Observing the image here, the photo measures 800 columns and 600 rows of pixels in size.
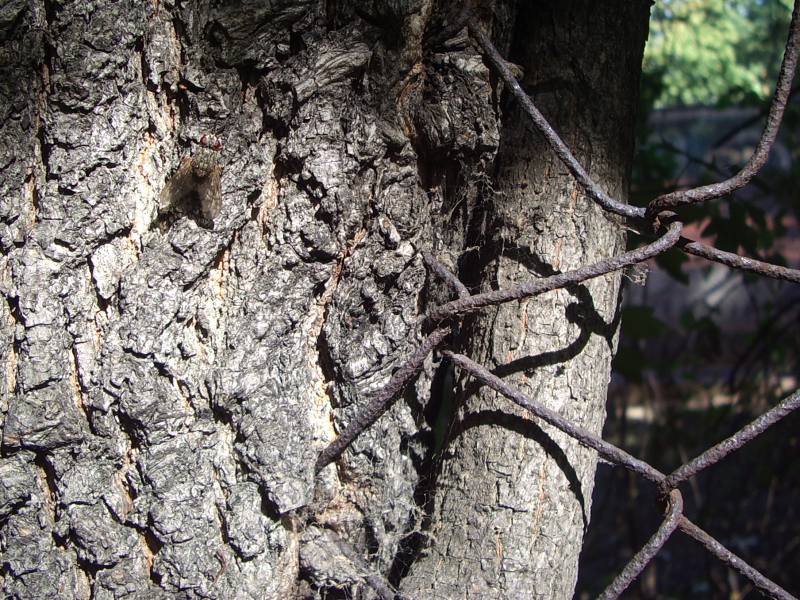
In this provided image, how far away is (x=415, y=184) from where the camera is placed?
931mm

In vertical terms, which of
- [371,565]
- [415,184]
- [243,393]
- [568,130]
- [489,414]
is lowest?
[371,565]

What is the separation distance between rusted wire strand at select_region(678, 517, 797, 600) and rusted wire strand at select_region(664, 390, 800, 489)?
7 cm

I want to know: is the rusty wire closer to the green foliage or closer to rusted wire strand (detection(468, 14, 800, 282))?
rusted wire strand (detection(468, 14, 800, 282))

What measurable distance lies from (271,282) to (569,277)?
36 centimetres

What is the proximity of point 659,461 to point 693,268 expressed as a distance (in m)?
6.66

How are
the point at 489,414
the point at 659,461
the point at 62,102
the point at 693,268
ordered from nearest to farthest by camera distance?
the point at 62,102 < the point at 489,414 < the point at 659,461 < the point at 693,268

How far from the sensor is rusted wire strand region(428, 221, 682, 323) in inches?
34.0

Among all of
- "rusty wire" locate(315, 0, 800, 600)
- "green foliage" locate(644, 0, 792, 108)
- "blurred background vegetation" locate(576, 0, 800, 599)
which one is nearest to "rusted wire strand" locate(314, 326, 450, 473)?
"rusty wire" locate(315, 0, 800, 600)

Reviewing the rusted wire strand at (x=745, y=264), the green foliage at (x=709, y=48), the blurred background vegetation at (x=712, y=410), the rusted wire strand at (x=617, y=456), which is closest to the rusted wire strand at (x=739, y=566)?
the rusted wire strand at (x=617, y=456)

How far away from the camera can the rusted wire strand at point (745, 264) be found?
85cm

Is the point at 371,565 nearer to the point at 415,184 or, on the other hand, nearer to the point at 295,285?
the point at 295,285

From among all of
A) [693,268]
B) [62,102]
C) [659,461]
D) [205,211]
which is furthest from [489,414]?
[693,268]

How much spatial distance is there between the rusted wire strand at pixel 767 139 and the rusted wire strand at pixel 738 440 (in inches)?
10.6

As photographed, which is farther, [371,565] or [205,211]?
[371,565]
